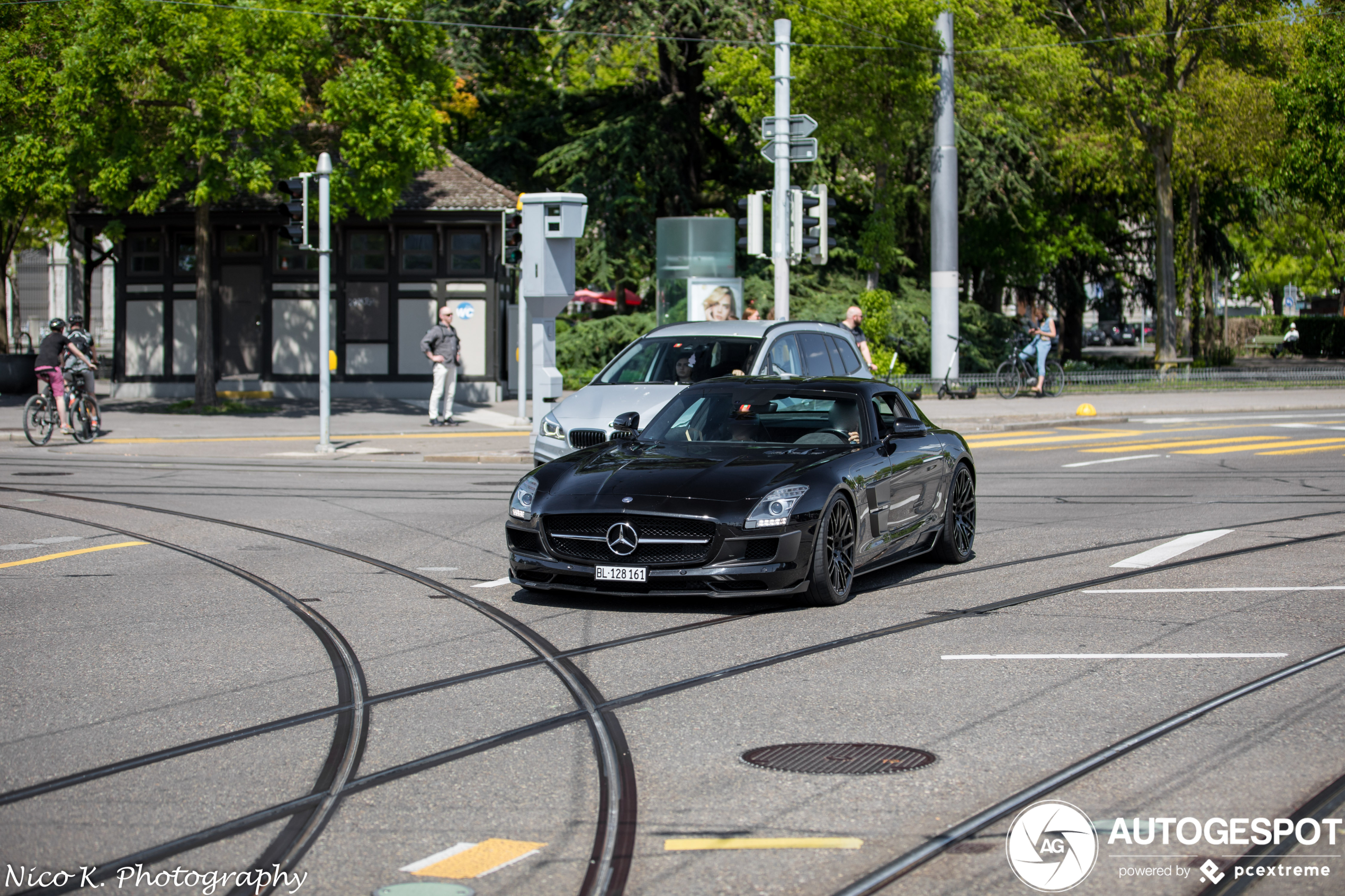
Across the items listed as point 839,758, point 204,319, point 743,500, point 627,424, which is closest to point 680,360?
point 627,424

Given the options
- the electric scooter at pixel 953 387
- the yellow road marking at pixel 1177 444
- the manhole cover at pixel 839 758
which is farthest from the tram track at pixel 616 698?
the electric scooter at pixel 953 387

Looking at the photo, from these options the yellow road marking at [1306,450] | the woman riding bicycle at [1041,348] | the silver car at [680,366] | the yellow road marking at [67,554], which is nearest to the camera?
the yellow road marking at [67,554]

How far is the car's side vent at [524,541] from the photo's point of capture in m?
8.75

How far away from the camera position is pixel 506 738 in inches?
227

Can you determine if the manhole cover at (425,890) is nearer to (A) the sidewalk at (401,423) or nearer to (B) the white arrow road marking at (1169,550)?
(B) the white arrow road marking at (1169,550)

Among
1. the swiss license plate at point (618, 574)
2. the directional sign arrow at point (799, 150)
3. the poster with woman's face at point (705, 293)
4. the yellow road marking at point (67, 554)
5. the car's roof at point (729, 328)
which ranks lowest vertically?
the yellow road marking at point (67, 554)

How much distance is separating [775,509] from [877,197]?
27.9 meters

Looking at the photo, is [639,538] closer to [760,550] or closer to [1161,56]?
[760,550]

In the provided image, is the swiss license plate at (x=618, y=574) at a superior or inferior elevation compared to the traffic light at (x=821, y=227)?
inferior

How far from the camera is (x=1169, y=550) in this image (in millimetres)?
11008

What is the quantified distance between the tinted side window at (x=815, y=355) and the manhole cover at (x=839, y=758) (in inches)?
406

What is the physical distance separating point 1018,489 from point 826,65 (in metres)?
18.3

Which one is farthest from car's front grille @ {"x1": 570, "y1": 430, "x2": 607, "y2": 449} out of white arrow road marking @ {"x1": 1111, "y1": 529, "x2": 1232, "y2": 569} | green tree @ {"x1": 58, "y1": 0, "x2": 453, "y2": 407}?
green tree @ {"x1": 58, "y1": 0, "x2": 453, "y2": 407}

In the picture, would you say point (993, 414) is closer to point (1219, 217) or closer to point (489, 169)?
point (489, 169)
